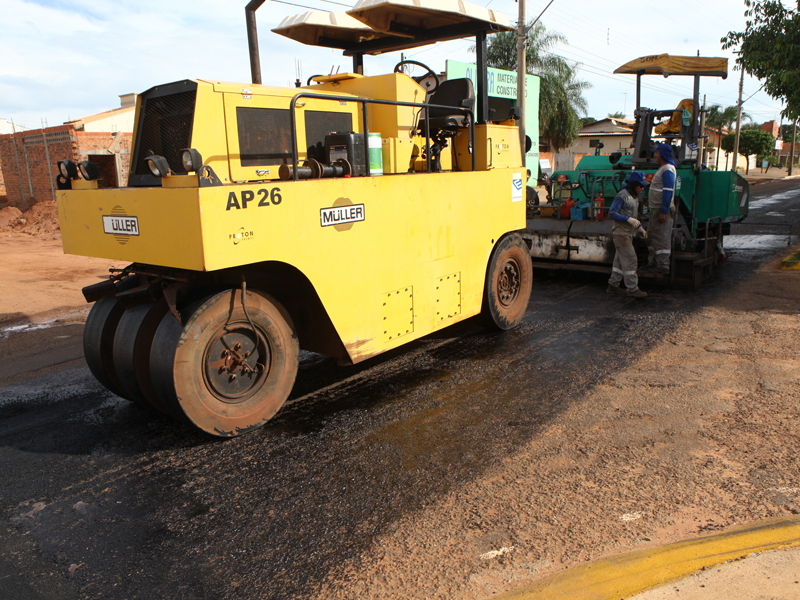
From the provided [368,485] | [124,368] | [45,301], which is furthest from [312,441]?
[45,301]

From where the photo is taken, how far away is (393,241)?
4.80m

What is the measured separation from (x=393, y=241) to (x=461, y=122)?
5.17ft

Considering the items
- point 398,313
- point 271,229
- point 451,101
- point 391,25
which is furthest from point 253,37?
point 271,229

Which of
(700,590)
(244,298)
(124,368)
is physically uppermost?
(244,298)

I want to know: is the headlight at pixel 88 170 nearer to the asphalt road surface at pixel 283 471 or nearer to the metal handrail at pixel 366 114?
the metal handrail at pixel 366 114

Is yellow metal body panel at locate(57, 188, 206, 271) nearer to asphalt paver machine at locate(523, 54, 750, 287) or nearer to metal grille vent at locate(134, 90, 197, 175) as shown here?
metal grille vent at locate(134, 90, 197, 175)

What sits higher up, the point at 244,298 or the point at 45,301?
the point at 244,298

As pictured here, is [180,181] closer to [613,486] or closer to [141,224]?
[141,224]

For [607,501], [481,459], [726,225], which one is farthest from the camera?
[726,225]

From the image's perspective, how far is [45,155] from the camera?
2005 centimetres

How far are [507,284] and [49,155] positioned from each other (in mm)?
18872

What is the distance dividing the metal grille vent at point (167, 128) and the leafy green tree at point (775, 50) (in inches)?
441

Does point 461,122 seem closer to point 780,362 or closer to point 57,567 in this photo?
point 780,362

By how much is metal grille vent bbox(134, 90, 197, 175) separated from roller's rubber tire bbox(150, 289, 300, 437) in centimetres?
107
